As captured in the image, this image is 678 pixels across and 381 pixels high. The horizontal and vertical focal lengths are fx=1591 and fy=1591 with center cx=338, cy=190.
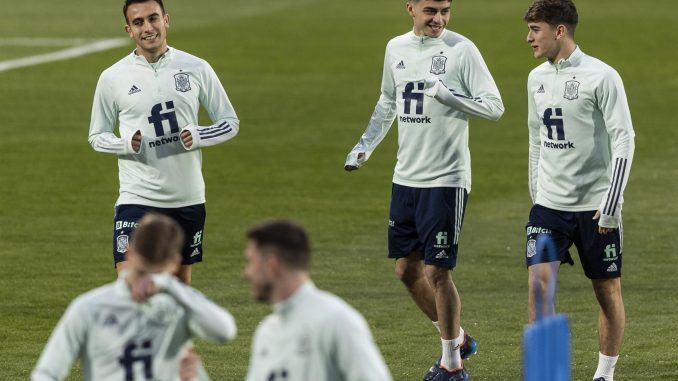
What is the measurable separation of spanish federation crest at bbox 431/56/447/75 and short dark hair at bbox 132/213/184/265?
4214mm

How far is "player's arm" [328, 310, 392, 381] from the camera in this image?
231 inches

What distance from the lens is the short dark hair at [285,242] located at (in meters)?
5.93

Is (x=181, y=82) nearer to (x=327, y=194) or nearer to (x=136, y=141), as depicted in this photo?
(x=136, y=141)

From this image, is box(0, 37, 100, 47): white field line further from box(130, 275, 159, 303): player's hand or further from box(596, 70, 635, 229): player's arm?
box(130, 275, 159, 303): player's hand

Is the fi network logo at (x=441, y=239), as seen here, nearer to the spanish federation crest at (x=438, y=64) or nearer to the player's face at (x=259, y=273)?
the spanish federation crest at (x=438, y=64)

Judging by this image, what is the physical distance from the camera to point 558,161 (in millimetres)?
9703

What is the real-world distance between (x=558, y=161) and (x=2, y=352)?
13.6 feet

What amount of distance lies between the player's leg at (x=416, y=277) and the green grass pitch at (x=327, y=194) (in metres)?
0.43

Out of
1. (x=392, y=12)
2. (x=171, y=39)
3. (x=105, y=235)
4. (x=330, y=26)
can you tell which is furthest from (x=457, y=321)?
(x=392, y=12)

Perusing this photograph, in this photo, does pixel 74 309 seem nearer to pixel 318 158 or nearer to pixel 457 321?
pixel 457 321

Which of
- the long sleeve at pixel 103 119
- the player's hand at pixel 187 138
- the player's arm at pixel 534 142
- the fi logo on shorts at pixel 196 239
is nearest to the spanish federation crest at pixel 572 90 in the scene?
the player's arm at pixel 534 142

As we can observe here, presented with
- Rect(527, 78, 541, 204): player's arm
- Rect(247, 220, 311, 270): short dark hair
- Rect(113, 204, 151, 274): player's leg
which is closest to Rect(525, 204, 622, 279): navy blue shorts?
Rect(527, 78, 541, 204): player's arm

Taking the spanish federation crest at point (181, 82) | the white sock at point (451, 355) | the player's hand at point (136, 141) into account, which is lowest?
the white sock at point (451, 355)

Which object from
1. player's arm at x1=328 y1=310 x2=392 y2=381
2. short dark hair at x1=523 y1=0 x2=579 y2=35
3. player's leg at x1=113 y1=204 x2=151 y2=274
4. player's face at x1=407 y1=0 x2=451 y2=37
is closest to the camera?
player's arm at x1=328 y1=310 x2=392 y2=381
